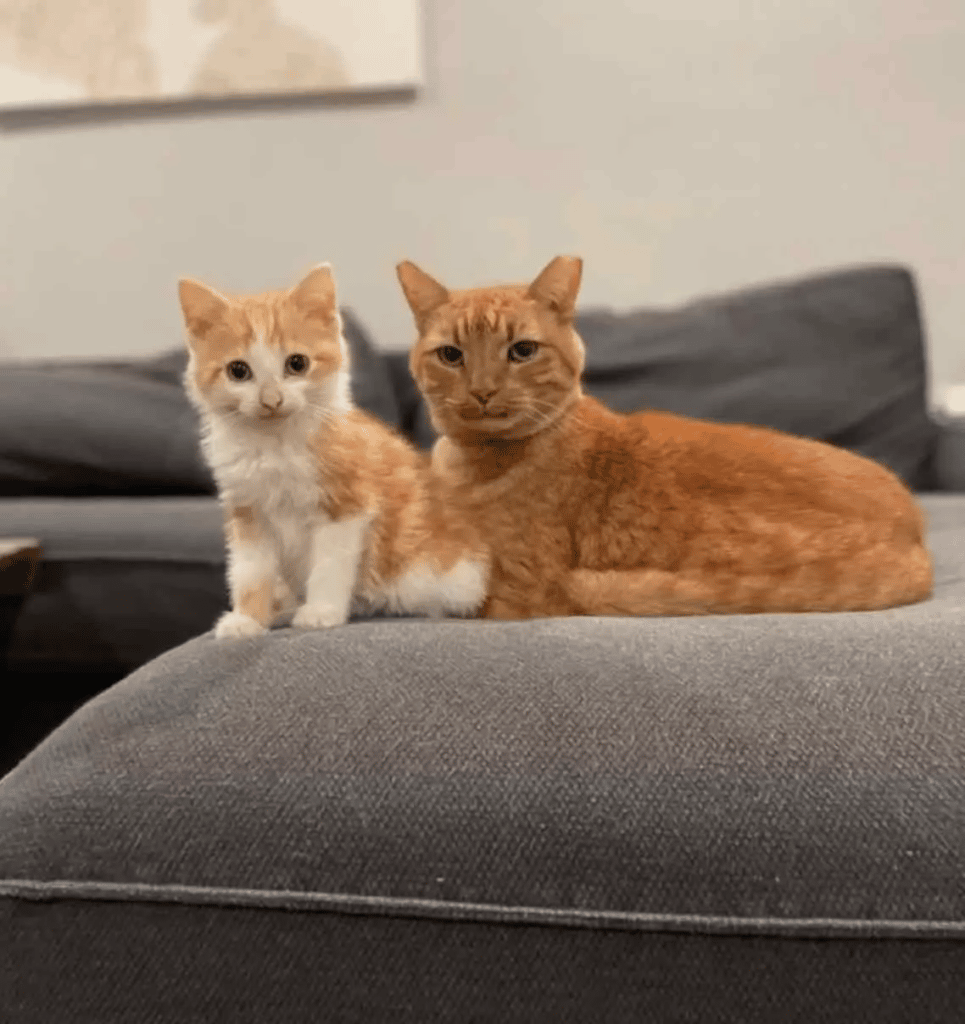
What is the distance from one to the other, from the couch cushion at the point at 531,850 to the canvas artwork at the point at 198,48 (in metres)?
1.84

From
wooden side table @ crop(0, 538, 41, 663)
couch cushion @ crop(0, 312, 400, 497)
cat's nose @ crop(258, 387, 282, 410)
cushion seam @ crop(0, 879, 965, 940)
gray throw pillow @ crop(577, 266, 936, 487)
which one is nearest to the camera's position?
cushion seam @ crop(0, 879, 965, 940)

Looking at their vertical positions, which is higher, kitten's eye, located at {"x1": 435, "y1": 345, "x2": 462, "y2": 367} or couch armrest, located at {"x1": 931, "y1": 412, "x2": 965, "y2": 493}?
kitten's eye, located at {"x1": 435, "y1": 345, "x2": 462, "y2": 367}

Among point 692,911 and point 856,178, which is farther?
point 856,178

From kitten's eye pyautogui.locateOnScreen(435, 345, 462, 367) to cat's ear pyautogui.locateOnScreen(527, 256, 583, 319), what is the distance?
0.32 feet

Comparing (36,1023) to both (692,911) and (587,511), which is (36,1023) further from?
(587,511)

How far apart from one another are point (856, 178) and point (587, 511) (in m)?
1.54

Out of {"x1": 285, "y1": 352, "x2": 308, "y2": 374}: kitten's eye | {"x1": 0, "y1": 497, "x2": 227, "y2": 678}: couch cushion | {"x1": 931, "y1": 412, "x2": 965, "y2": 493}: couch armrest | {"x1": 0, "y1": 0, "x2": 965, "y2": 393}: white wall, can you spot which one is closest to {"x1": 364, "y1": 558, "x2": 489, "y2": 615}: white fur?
{"x1": 285, "y1": 352, "x2": 308, "y2": 374}: kitten's eye

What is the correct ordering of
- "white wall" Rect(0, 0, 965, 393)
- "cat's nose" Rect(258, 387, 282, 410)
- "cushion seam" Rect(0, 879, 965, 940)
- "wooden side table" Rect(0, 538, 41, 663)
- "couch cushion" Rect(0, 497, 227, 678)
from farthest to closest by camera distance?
"white wall" Rect(0, 0, 965, 393) → "couch cushion" Rect(0, 497, 227, 678) → "wooden side table" Rect(0, 538, 41, 663) → "cat's nose" Rect(258, 387, 282, 410) → "cushion seam" Rect(0, 879, 965, 940)

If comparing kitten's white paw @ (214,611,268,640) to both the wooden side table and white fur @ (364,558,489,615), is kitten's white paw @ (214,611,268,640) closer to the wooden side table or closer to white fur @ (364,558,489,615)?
white fur @ (364,558,489,615)

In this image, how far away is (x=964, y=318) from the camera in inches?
84.1

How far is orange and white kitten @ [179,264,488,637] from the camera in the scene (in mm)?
830

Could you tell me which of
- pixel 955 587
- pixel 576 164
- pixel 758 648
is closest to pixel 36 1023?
pixel 758 648

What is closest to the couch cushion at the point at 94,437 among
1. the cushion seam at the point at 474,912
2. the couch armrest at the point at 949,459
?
the cushion seam at the point at 474,912

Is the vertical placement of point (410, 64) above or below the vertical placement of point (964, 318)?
above
